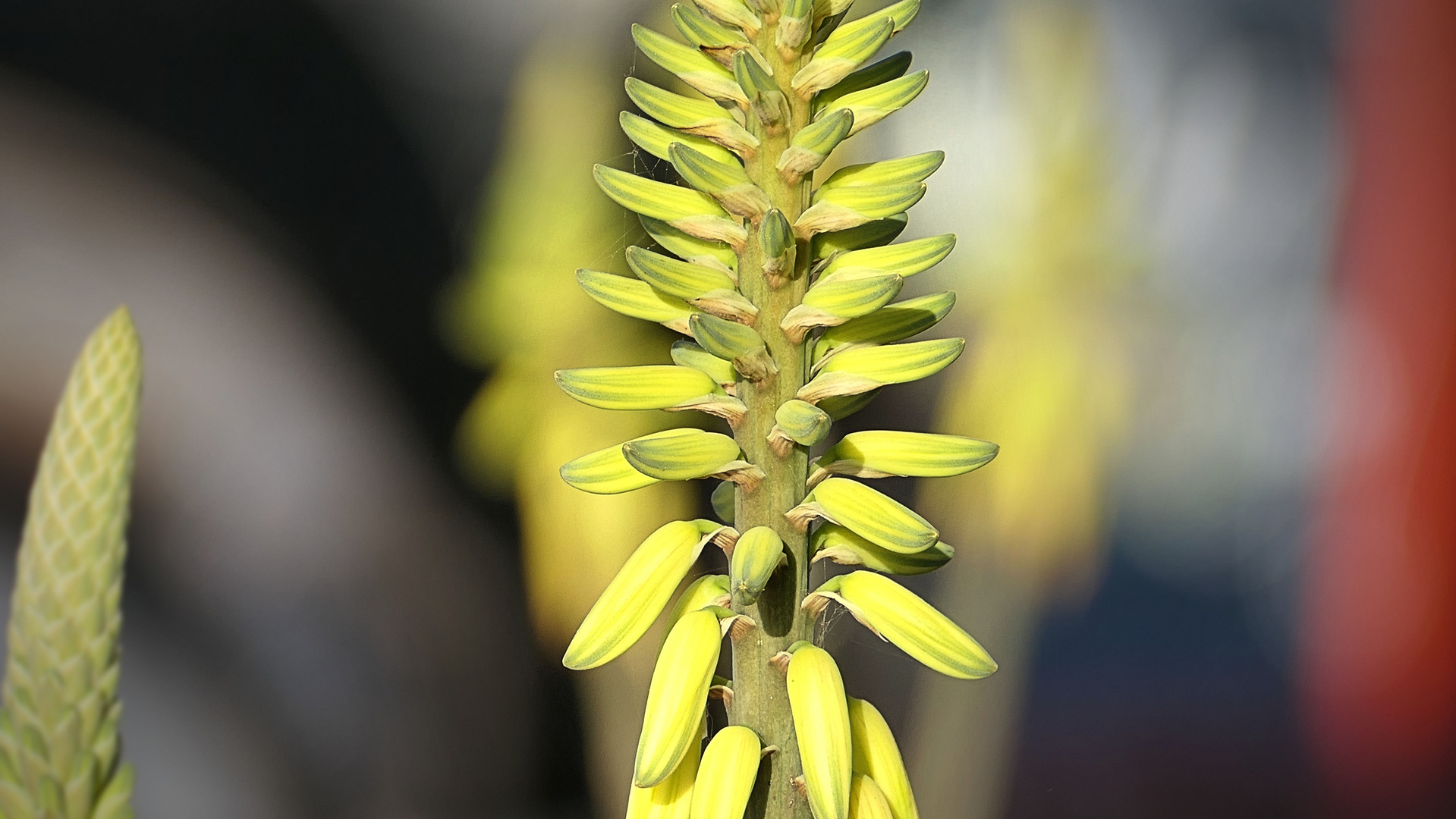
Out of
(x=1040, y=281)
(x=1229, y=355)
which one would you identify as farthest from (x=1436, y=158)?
(x=1040, y=281)

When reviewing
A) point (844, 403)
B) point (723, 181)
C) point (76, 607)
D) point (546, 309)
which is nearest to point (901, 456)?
point (844, 403)

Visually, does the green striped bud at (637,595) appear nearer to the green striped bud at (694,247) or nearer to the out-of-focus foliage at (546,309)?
the green striped bud at (694,247)

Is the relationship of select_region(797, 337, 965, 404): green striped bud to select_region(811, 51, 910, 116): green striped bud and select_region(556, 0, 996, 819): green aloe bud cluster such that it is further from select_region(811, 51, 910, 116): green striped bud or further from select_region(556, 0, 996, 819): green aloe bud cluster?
select_region(811, 51, 910, 116): green striped bud

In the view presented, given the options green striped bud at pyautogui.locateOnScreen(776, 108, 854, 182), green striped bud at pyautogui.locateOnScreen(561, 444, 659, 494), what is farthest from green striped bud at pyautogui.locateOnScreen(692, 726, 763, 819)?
green striped bud at pyautogui.locateOnScreen(776, 108, 854, 182)

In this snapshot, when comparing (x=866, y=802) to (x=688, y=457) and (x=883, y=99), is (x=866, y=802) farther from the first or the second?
(x=883, y=99)

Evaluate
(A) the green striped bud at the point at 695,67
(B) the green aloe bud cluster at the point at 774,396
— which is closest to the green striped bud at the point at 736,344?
(B) the green aloe bud cluster at the point at 774,396

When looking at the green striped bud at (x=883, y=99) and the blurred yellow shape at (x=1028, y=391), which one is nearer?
the green striped bud at (x=883, y=99)
